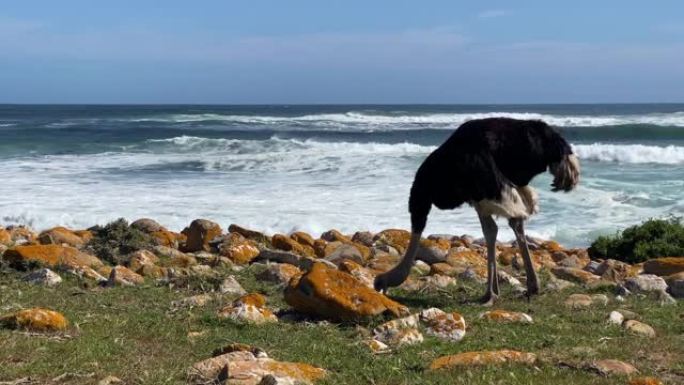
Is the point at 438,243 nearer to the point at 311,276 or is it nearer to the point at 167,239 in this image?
the point at 167,239

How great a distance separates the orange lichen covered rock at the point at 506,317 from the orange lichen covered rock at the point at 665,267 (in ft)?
12.4

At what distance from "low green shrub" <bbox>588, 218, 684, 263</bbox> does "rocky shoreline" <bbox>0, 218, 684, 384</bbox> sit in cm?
53

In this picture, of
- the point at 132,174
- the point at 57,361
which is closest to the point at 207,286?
the point at 57,361

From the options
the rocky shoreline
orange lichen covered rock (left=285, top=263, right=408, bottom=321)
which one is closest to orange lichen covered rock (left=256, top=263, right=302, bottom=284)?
the rocky shoreline

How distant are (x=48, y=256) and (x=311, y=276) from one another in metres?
3.92

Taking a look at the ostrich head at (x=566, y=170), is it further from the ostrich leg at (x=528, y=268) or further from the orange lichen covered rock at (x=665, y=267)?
the orange lichen covered rock at (x=665, y=267)

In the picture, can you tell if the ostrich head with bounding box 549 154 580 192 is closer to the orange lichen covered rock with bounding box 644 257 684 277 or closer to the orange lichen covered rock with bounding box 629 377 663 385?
the orange lichen covered rock with bounding box 629 377 663 385

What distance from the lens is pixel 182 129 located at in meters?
57.8

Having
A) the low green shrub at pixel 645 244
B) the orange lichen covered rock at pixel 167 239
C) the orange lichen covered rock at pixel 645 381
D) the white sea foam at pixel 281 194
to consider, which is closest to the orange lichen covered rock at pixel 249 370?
the orange lichen covered rock at pixel 645 381

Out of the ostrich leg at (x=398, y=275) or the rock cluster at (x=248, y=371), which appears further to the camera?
the ostrich leg at (x=398, y=275)

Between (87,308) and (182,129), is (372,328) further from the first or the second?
(182,129)

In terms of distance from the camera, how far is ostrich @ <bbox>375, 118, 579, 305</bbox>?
7309 millimetres

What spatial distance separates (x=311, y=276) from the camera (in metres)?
6.90

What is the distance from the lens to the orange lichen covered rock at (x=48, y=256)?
9289mm
